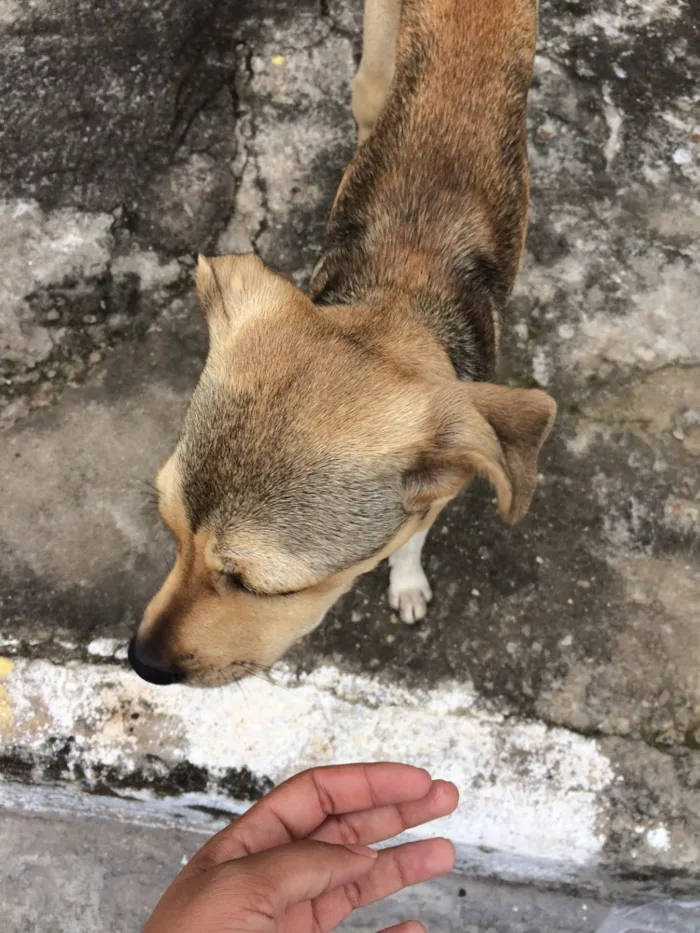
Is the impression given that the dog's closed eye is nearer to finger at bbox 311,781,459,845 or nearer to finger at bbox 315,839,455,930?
finger at bbox 311,781,459,845

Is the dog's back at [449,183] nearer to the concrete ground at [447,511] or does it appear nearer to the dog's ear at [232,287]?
the dog's ear at [232,287]

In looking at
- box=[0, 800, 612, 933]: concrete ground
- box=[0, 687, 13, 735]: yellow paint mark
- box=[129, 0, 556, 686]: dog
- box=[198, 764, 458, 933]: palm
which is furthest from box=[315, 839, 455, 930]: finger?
box=[0, 687, 13, 735]: yellow paint mark

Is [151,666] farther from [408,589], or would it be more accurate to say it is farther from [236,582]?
[408,589]

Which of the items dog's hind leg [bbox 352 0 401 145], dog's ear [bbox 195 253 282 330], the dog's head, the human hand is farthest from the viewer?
dog's hind leg [bbox 352 0 401 145]

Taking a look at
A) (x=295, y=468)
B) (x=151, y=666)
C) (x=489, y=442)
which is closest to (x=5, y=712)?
(x=151, y=666)

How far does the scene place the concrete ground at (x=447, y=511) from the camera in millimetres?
3193

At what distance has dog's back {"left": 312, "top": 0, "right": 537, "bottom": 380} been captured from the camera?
9.82ft

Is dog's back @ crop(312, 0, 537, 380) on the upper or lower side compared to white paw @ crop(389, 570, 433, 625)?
upper

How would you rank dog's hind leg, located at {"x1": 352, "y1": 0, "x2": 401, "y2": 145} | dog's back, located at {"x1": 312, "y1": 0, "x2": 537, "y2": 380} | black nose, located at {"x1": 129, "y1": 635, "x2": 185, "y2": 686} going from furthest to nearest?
dog's hind leg, located at {"x1": 352, "y1": 0, "x2": 401, "y2": 145} < dog's back, located at {"x1": 312, "y1": 0, "x2": 537, "y2": 380} < black nose, located at {"x1": 129, "y1": 635, "x2": 185, "y2": 686}

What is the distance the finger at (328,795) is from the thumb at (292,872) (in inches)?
8.8

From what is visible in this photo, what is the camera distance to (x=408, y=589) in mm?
3395

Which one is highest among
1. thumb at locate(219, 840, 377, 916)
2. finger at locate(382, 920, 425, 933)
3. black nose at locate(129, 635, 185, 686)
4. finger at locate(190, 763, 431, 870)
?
black nose at locate(129, 635, 185, 686)

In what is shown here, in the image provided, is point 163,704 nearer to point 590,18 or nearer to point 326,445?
point 326,445

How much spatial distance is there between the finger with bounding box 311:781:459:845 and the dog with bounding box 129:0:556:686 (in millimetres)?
629
